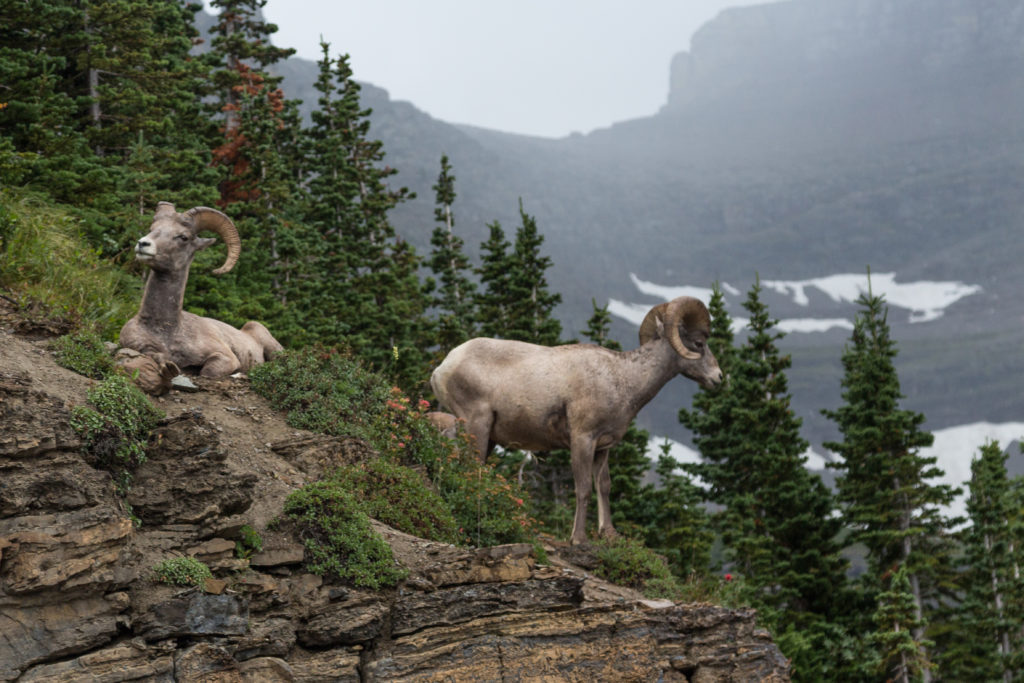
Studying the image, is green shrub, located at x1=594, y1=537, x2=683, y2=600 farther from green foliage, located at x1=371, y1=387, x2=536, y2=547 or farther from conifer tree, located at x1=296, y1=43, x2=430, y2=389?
conifer tree, located at x1=296, y1=43, x2=430, y2=389

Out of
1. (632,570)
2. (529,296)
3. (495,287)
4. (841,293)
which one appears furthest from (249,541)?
(841,293)

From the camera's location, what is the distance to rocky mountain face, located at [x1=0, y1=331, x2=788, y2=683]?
22.4 feet

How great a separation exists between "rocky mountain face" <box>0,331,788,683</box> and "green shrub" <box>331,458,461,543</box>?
265 millimetres

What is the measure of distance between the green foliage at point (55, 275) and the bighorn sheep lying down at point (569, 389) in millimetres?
4391

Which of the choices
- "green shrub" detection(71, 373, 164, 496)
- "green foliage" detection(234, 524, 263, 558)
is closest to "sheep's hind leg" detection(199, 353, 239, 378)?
"green shrub" detection(71, 373, 164, 496)

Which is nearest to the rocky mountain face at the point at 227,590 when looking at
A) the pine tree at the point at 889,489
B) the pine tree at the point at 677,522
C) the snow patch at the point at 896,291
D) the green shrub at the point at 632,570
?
the green shrub at the point at 632,570

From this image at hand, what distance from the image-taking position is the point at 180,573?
7414 millimetres

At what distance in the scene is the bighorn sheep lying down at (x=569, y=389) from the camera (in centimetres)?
1229

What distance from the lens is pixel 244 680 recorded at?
23.6 feet

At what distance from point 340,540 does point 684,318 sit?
6.53 metres

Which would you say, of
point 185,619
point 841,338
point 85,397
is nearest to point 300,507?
point 185,619

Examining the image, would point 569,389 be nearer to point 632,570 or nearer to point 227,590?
point 632,570

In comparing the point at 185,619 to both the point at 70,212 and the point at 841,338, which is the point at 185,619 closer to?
the point at 70,212

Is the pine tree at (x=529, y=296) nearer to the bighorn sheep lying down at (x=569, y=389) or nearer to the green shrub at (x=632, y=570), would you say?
the bighorn sheep lying down at (x=569, y=389)
